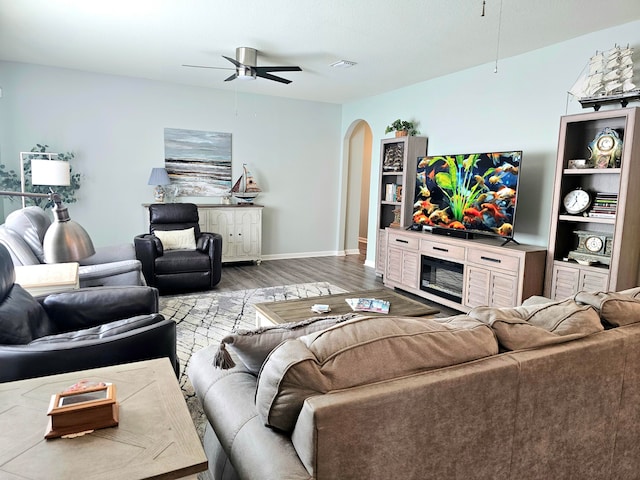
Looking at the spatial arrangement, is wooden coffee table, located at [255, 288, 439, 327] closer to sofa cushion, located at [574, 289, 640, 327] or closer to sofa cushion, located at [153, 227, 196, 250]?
sofa cushion, located at [574, 289, 640, 327]

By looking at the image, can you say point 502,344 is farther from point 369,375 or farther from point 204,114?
point 204,114

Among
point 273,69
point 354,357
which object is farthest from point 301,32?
point 354,357

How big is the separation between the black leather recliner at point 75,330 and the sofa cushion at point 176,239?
2502 mm

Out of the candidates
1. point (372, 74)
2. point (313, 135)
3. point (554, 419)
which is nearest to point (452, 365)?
point (554, 419)

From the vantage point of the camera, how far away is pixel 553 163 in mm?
4043

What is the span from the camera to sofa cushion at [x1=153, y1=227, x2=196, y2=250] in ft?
16.6

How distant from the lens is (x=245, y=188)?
6559 mm

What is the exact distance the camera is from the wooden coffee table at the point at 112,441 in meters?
0.98

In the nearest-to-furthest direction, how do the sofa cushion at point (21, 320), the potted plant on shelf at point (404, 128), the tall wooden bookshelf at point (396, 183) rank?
the sofa cushion at point (21, 320), the tall wooden bookshelf at point (396, 183), the potted plant on shelf at point (404, 128)

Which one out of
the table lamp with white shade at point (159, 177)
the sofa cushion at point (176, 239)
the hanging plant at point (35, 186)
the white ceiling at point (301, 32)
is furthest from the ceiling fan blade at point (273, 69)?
the hanging plant at point (35, 186)

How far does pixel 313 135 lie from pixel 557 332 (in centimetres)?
606

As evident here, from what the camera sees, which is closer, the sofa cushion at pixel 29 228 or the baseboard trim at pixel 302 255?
the sofa cushion at pixel 29 228

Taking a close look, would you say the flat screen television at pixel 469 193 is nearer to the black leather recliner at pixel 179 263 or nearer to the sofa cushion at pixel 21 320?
the black leather recliner at pixel 179 263

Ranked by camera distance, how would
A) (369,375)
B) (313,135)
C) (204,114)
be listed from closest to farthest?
1. (369,375)
2. (204,114)
3. (313,135)
